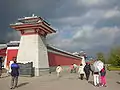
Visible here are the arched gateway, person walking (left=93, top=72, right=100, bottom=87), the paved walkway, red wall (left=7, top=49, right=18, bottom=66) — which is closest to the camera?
the paved walkway

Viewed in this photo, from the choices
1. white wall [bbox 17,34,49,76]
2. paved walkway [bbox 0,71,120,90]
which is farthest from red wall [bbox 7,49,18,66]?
paved walkway [bbox 0,71,120,90]

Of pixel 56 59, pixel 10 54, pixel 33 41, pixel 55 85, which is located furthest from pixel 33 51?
pixel 10 54

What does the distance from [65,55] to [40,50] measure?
14.9 meters

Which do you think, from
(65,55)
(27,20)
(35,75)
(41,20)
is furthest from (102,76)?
(65,55)

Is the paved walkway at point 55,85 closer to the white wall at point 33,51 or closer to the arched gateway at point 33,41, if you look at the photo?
the white wall at point 33,51

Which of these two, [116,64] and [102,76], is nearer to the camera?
[102,76]

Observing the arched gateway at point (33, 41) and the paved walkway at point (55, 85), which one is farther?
the arched gateway at point (33, 41)

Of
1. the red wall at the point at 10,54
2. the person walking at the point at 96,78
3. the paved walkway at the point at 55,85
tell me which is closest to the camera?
the paved walkway at the point at 55,85

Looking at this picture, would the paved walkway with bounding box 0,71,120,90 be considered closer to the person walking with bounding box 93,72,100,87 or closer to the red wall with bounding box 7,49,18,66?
the person walking with bounding box 93,72,100,87

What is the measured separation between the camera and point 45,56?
25.8m

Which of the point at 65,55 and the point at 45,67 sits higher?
the point at 65,55

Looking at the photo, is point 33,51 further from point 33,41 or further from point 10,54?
point 10,54

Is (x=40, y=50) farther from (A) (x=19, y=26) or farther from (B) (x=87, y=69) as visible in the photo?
(B) (x=87, y=69)

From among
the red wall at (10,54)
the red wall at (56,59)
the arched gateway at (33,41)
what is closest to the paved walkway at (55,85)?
the arched gateway at (33,41)
